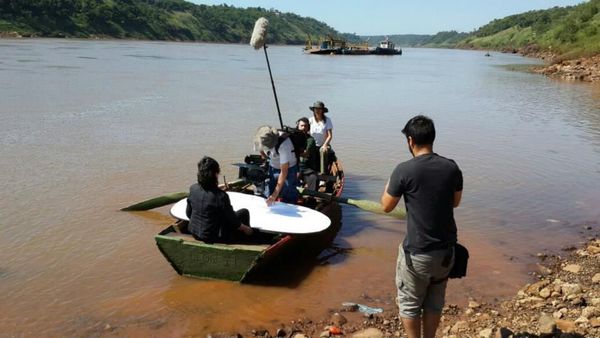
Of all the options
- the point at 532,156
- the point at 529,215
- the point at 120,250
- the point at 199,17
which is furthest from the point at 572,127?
the point at 199,17

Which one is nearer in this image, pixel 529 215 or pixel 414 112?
pixel 529 215

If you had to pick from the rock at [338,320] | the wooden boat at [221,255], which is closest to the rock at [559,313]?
the rock at [338,320]

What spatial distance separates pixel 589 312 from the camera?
543 cm

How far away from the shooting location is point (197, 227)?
21.5ft

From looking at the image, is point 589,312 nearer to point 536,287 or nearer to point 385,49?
point 536,287

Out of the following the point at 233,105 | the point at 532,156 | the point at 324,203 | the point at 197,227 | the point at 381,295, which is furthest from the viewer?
the point at 233,105

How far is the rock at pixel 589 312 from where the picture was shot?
5.38 metres

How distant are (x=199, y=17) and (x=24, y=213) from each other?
532ft

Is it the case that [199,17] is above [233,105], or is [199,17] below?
above

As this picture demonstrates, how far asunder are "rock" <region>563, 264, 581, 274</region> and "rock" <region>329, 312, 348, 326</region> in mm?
3297

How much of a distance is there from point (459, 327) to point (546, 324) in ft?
2.84

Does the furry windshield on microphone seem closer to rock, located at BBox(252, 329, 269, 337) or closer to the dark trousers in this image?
the dark trousers

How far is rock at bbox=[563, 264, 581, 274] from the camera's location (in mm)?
7319

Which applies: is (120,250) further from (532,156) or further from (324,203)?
(532,156)
